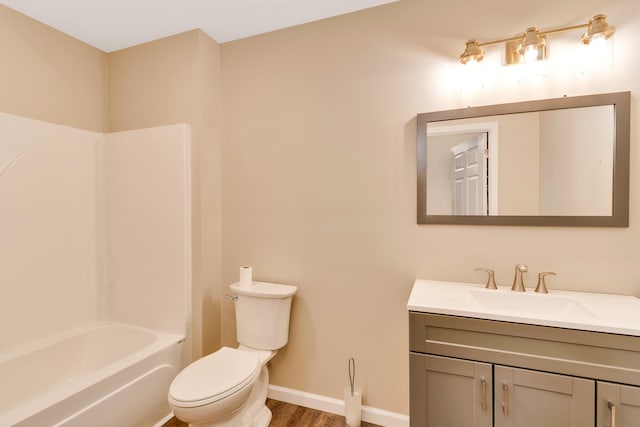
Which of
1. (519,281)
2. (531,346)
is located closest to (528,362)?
(531,346)

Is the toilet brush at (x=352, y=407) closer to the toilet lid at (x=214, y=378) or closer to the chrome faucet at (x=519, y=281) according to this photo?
the toilet lid at (x=214, y=378)

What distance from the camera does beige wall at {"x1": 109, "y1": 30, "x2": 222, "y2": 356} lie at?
7.07 ft

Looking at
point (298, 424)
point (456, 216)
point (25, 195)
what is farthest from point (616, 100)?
point (25, 195)

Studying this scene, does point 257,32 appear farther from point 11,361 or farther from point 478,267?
point 11,361

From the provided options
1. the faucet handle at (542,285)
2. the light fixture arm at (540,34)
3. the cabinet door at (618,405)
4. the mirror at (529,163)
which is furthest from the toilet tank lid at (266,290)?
the light fixture arm at (540,34)

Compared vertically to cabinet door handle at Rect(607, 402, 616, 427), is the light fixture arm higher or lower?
higher

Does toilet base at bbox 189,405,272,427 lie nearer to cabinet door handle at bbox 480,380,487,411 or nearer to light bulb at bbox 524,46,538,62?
cabinet door handle at bbox 480,380,487,411

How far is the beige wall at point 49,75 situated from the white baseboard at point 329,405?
240 cm

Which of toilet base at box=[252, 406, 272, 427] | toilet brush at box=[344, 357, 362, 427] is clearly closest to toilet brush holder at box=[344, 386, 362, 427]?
toilet brush at box=[344, 357, 362, 427]

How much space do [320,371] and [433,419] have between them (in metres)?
0.87

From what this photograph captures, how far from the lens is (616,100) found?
4.84 feet

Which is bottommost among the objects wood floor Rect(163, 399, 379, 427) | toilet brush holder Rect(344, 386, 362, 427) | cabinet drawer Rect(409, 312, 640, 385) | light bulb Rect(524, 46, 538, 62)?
wood floor Rect(163, 399, 379, 427)

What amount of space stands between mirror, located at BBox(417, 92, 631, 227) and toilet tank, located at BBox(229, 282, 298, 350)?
1010 mm

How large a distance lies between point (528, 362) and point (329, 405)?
4.21 ft
